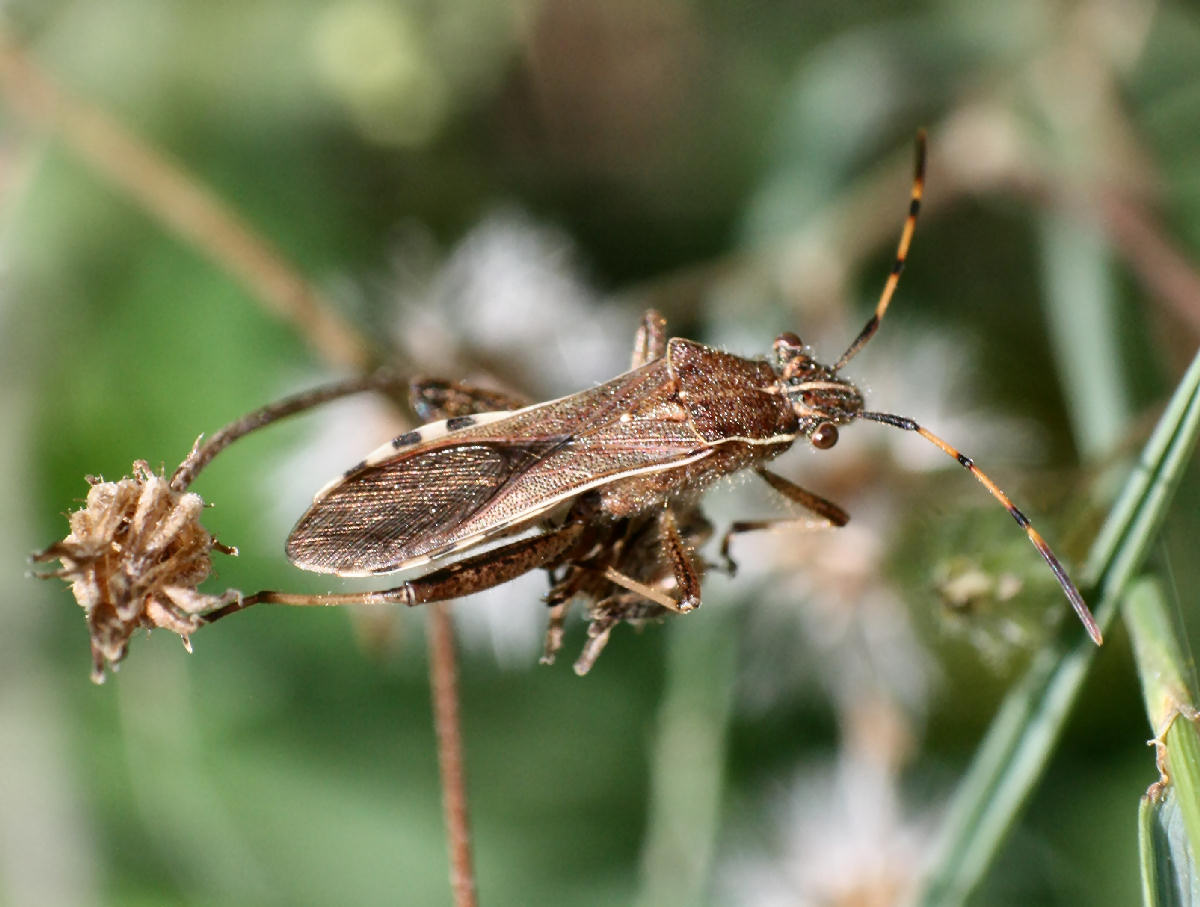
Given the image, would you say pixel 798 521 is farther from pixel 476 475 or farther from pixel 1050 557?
pixel 476 475

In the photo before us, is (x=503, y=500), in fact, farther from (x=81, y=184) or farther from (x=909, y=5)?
(x=909, y=5)

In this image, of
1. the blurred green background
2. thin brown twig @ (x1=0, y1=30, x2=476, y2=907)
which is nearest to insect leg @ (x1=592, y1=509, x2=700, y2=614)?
thin brown twig @ (x1=0, y1=30, x2=476, y2=907)

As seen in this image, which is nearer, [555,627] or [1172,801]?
[1172,801]

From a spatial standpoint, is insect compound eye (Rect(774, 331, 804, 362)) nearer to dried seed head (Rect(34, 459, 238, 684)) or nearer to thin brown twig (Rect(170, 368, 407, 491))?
thin brown twig (Rect(170, 368, 407, 491))

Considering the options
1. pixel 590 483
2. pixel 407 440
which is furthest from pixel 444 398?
pixel 590 483

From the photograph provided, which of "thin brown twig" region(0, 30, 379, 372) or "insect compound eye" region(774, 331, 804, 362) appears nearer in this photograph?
"insect compound eye" region(774, 331, 804, 362)

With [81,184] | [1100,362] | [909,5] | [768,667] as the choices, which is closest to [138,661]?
[81,184]
